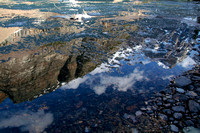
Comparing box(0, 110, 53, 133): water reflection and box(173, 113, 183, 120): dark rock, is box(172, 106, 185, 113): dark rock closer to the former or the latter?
box(173, 113, 183, 120): dark rock

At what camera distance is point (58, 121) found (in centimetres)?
322

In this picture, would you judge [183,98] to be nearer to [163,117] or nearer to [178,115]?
[178,115]

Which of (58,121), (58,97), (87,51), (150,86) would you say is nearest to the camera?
(58,121)

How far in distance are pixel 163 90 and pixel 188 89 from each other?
0.70m

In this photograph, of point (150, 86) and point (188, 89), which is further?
point (150, 86)

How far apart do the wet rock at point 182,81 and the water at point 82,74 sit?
0.91 feet

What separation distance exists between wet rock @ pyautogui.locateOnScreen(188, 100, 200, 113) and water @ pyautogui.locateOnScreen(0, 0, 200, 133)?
93cm

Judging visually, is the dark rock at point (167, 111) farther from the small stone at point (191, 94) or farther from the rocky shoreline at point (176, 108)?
the small stone at point (191, 94)

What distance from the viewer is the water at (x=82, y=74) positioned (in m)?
3.32

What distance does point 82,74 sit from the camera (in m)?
5.05

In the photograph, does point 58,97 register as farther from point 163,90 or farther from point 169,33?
point 169,33

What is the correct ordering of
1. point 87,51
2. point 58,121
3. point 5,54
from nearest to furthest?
point 58,121, point 5,54, point 87,51

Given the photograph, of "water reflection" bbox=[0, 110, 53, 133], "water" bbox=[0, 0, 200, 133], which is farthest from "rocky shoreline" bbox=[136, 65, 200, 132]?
"water reflection" bbox=[0, 110, 53, 133]

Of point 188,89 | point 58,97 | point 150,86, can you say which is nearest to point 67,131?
point 58,97
